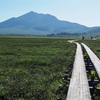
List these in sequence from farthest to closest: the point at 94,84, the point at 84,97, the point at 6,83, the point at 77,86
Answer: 1. the point at 6,83
2. the point at 94,84
3. the point at 77,86
4. the point at 84,97

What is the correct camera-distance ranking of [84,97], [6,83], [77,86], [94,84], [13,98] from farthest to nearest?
[6,83] → [94,84] → [77,86] → [13,98] → [84,97]

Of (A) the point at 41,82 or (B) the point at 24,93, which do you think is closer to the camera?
(B) the point at 24,93

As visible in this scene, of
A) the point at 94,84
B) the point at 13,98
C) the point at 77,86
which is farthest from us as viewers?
the point at 94,84

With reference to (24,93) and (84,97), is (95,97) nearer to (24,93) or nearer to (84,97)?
(84,97)

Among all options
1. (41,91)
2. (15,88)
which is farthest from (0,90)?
(41,91)

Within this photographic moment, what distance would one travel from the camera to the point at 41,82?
56.3 ft

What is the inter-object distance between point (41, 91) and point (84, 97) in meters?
3.26

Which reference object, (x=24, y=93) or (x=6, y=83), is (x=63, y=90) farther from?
(x=6, y=83)

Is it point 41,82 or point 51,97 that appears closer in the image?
point 51,97

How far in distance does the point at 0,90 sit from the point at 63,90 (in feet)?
9.68

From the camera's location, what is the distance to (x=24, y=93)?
44.9ft

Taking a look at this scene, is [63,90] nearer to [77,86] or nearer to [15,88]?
[77,86]

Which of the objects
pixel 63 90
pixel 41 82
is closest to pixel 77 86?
pixel 63 90

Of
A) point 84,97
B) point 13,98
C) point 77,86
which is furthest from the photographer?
point 77,86
